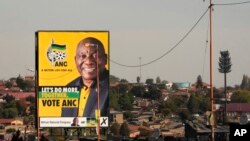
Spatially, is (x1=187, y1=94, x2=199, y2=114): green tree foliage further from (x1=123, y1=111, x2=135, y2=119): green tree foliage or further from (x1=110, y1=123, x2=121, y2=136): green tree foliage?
(x1=110, y1=123, x2=121, y2=136): green tree foliage

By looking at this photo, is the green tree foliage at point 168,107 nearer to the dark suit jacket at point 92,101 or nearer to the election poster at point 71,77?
the dark suit jacket at point 92,101

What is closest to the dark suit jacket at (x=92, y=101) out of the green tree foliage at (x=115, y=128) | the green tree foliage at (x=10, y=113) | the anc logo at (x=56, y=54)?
the anc logo at (x=56, y=54)

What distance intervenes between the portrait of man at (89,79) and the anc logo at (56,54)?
86 cm

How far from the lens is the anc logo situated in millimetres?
46094

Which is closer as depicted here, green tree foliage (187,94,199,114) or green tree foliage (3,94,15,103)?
green tree foliage (187,94,199,114)

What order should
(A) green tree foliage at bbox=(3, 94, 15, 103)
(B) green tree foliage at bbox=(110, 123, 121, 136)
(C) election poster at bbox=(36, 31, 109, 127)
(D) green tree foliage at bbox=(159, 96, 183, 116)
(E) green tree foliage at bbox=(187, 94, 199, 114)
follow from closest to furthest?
(C) election poster at bbox=(36, 31, 109, 127) → (B) green tree foliage at bbox=(110, 123, 121, 136) → (D) green tree foliage at bbox=(159, 96, 183, 116) → (E) green tree foliage at bbox=(187, 94, 199, 114) → (A) green tree foliage at bbox=(3, 94, 15, 103)

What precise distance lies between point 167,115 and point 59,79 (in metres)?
122

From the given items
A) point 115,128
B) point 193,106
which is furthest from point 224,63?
point 115,128

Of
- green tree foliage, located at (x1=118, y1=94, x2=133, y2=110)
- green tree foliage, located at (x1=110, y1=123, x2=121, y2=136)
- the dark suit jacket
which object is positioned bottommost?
green tree foliage, located at (x1=110, y1=123, x2=121, y2=136)

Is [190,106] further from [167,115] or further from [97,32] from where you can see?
[97,32]

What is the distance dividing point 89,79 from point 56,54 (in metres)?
2.61

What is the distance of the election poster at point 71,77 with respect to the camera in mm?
46344

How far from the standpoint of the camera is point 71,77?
4675 centimetres

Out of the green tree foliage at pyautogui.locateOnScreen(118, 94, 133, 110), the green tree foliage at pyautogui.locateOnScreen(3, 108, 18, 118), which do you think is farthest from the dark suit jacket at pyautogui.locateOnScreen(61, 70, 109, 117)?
the green tree foliage at pyautogui.locateOnScreen(118, 94, 133, 110)
